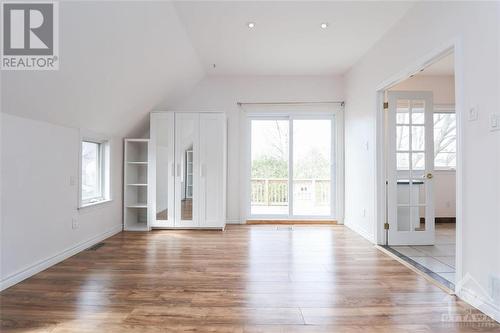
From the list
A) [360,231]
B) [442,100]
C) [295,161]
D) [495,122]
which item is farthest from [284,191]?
[495,122]

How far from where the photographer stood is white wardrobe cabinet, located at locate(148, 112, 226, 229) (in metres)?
4.60

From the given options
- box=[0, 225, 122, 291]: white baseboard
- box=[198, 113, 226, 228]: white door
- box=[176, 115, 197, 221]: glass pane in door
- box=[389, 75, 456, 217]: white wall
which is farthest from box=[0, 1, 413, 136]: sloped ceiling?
box=[389, 75, 456, 217]: white wall

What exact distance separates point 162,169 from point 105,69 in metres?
2.02

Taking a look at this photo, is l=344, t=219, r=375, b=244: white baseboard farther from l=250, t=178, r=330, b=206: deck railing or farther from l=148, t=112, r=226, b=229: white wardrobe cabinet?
l=148, t=112, r=226, b=229: white wardrobe cabinet

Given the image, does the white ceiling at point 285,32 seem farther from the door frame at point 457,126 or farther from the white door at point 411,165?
the white door at point 411,165

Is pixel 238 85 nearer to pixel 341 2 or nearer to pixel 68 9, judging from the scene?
pixel 341 2

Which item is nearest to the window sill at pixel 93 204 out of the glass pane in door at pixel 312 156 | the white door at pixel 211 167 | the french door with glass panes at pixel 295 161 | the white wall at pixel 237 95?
the white door at pixel 211 167

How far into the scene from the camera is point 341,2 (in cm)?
292

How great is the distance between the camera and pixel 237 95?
5242mm

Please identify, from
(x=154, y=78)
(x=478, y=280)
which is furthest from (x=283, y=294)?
(x=154, y=78)

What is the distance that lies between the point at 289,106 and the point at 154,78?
245cm

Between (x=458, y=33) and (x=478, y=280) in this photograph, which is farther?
(x=458, y=33)

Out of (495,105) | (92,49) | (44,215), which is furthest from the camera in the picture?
(44,215)

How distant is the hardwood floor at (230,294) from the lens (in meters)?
1.89
